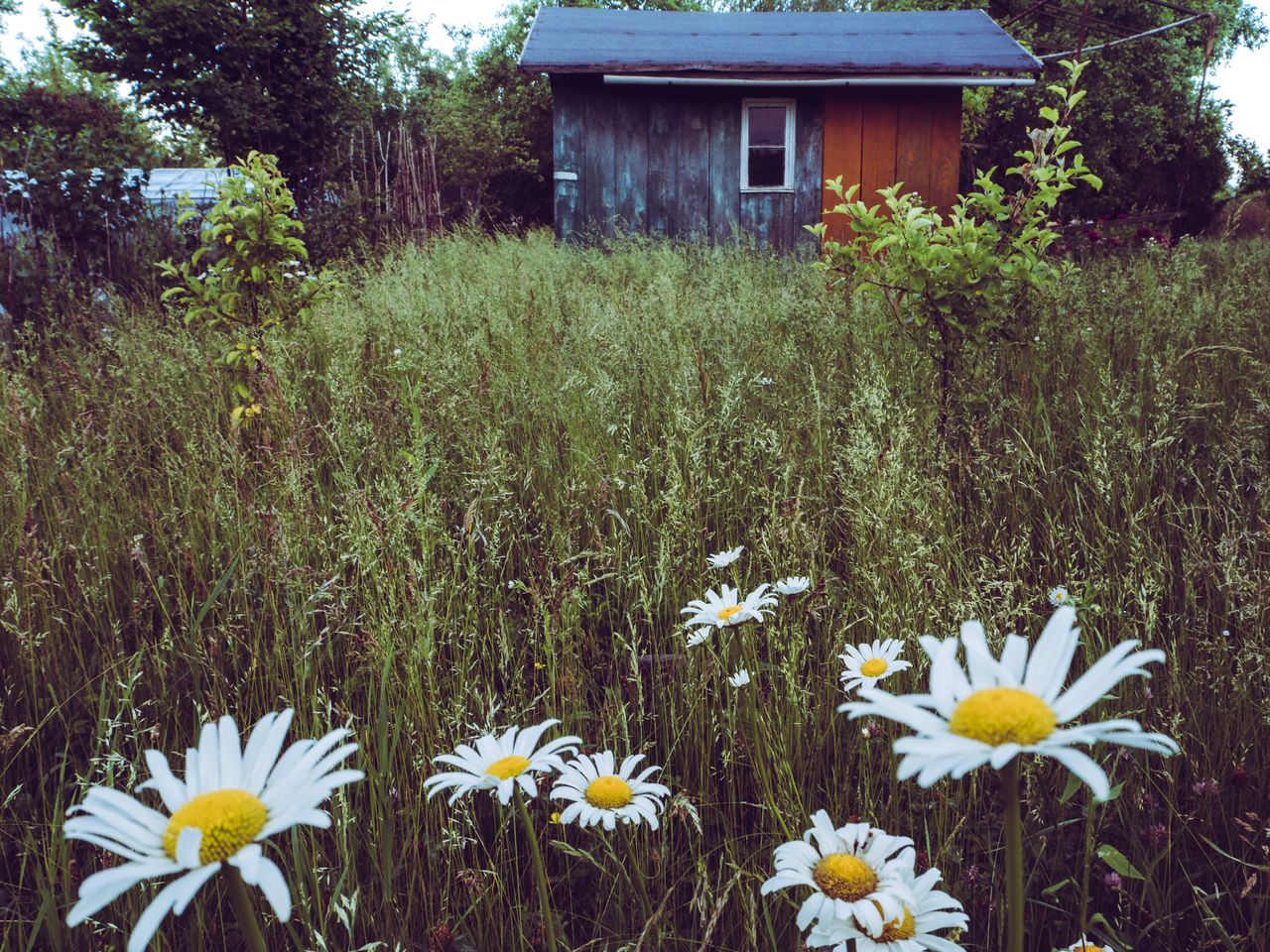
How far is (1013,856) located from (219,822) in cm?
56

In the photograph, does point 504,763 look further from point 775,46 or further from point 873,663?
point 775,46

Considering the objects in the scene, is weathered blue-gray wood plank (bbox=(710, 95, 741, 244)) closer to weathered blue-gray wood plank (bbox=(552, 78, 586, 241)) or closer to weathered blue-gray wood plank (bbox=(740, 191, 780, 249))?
weathered blue-gray wood plank (bbox=(740, 191, 780, 249))

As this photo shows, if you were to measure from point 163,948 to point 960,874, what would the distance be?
3.73ft

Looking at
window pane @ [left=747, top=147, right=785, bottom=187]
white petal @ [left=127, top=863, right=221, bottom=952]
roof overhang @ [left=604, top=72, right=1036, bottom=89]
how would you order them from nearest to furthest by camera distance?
white petal @ [left=127, top=863, right=221, bottom=952]
roof overhang @ [left=604, top=72, right=1036, bottom=89]
window pane @ [left=747, top=147, right=785, bottom=187]

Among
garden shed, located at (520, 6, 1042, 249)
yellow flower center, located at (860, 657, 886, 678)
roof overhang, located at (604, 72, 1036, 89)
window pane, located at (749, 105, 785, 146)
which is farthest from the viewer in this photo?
window pane, located at (749, 105, 785, 146)

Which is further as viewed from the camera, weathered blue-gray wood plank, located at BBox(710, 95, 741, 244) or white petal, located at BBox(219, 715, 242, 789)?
weathered blue-gray wood plank, located at BBox(710, 95, 741, 244)

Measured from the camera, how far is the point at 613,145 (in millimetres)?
10328

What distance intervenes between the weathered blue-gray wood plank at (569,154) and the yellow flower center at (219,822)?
1011 cm

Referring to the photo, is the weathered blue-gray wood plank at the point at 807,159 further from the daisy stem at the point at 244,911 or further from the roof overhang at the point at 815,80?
the daisy stem at the point at 244,911

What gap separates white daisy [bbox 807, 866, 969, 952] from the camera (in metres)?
0.80

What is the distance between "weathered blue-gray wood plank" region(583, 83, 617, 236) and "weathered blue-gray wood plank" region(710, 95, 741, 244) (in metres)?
1.21

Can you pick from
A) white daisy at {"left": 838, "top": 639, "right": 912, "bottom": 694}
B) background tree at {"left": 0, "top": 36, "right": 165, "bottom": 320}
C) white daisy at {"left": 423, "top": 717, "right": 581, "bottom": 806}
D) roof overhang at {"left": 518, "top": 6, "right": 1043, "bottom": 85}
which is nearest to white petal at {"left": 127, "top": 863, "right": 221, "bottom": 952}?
white daisy at {"left": 423, "top": 717, "right": 581, "bottom": 806}

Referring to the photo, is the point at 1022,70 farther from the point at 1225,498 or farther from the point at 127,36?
the point at 127,36

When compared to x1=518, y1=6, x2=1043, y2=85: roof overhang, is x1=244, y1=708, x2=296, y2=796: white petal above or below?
below
